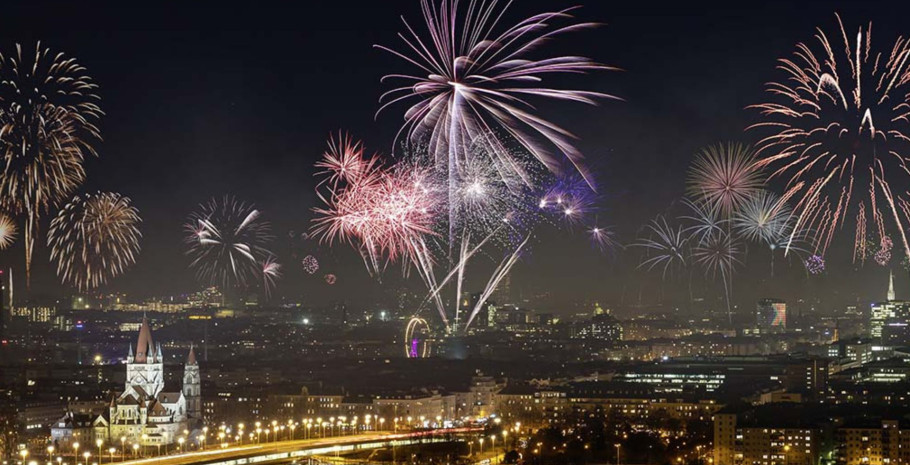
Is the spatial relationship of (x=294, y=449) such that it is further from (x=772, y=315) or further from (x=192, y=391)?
(x=772, y=315)

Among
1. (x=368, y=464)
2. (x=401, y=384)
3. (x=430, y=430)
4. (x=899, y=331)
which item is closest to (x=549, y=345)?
(x=899, y=331)

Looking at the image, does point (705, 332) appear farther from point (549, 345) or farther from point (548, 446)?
point (548, 446)

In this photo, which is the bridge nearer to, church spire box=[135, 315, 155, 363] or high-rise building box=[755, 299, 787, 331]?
church spire box=[135, 315, 155, 363]

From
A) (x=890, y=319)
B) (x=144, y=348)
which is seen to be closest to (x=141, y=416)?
(x=144, y=348)

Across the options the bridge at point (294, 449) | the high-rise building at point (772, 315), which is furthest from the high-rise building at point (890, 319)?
the bridge at point (294, 449)

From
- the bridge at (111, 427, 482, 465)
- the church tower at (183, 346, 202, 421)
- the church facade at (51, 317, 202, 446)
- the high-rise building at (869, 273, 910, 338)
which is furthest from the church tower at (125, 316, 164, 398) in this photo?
the high-rise building at (869, 273, 910, 338)
